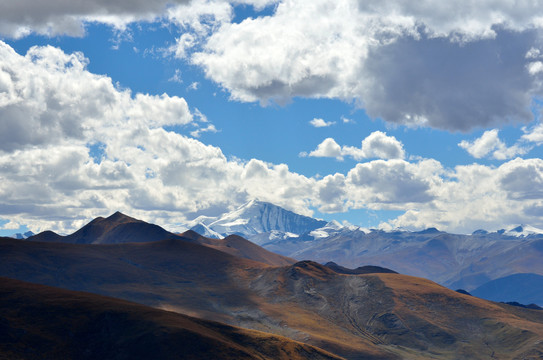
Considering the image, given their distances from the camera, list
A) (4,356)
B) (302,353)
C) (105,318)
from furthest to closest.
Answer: (302,353) → (105,318) → (4,356)

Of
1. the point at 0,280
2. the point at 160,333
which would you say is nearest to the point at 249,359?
the point at 160,333

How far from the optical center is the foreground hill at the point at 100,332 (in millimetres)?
119938

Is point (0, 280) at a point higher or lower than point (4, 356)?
higher

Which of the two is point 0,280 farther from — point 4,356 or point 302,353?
point 302,353

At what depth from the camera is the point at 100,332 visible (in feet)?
421

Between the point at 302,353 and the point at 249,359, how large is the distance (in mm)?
25331

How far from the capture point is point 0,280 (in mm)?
149750

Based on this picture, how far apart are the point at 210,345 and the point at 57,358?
111 feet

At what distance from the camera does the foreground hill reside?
120 meters

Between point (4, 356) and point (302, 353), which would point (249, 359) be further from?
point (4, 356)

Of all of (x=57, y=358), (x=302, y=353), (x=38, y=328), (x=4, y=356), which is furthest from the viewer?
(x=302, y=353)

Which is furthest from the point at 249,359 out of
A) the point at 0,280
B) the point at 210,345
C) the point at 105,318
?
the point at 0,280

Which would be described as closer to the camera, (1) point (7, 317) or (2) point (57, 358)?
(2) point (57, 358)

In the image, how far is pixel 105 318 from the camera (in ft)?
437
